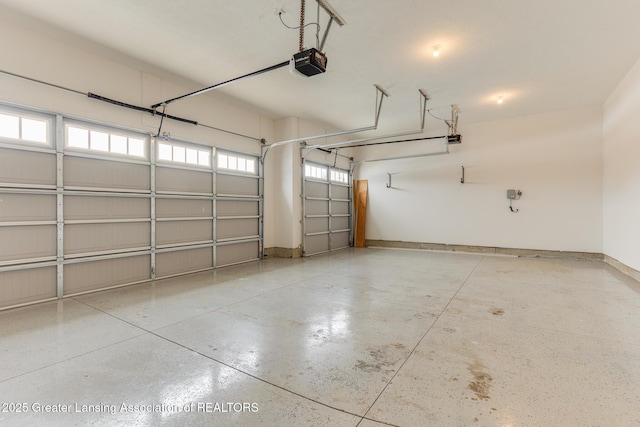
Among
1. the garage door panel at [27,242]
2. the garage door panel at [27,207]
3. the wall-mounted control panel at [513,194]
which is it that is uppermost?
the wall-mounted control panel at [513,194]

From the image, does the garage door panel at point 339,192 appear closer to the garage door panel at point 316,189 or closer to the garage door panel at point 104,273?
the garage door panel at point 316,189

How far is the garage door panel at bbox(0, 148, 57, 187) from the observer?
344cm

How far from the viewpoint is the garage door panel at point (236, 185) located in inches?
237

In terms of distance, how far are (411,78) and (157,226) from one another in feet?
16.2

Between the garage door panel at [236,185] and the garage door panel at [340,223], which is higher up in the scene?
the garage door panel at [236,185]

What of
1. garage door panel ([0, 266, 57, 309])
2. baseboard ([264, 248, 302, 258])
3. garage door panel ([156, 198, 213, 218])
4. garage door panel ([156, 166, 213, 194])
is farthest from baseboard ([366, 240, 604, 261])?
garage door panel ([0, 266, 57, 309])

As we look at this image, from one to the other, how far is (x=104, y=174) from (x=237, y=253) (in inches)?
114

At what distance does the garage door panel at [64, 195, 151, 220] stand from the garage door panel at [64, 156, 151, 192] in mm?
172

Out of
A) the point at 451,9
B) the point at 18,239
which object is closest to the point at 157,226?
the point at 18,239

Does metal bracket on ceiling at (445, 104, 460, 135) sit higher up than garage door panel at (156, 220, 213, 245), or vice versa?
metal bracket on ceiling at (445, 104, 460, 135)

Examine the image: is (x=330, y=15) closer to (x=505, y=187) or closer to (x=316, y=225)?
(x=316, y=225)

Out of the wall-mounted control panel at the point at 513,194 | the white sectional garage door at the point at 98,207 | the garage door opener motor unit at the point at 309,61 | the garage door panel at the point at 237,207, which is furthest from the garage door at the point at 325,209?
the garage door opener motor unit at the point at 309,61

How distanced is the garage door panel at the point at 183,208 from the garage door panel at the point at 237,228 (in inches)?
15.2

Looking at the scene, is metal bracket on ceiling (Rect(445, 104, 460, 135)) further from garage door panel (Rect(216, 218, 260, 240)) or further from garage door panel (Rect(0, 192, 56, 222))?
garage door panel (Rect(0, 192, 56, 222))
